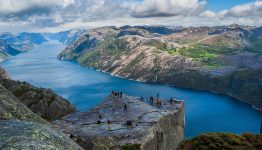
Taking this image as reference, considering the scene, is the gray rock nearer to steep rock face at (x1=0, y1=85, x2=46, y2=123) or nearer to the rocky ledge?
steep rock face at (x1=0, y1=85, x2=46, y2=123)

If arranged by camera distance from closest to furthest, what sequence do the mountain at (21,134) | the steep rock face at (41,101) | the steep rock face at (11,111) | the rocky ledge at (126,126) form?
the mountain at (21,134)
the steep rock face at (11,111)
the rocky ledge at (126,126)
the steep rock face at (41,101)

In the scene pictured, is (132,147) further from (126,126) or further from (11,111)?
(11,111)

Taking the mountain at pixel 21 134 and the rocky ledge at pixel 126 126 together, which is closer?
the mountain at pixel 21 134

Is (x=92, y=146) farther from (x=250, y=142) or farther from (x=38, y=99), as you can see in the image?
(x=38, y=99)

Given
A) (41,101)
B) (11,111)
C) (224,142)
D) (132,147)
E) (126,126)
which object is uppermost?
(11,111)

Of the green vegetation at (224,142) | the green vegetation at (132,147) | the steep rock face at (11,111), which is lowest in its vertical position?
the green vegetation at (224,142)

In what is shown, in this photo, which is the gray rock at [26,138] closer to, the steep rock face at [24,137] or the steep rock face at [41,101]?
the steep rock face at [24,137]

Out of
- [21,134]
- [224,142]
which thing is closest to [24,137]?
[21,134]

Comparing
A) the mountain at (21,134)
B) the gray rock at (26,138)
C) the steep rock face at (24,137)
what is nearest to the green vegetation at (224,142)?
the mountain at (21,134)
